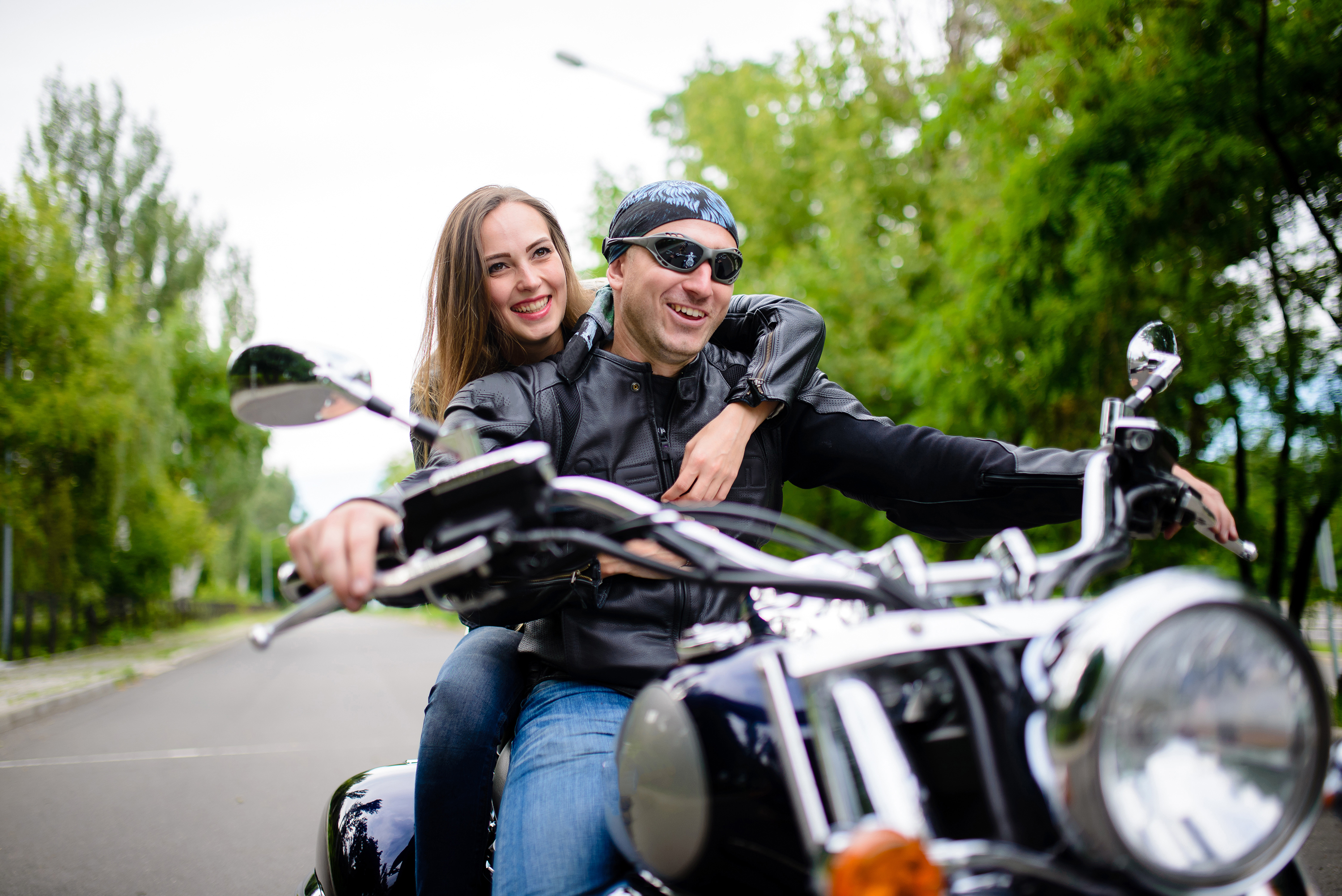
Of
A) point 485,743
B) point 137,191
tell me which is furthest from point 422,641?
Answer: point 485,743

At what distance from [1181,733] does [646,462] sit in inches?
51.5

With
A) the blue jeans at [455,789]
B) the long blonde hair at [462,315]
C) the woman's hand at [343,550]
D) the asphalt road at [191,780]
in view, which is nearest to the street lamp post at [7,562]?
the asphalt road at [191,780]

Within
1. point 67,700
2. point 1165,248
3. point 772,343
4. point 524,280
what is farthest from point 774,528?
point 67,700

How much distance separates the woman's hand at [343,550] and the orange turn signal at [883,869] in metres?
0.62

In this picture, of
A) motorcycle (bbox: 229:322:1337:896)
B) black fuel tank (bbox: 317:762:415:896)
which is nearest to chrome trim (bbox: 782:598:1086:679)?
motorcycle (bbox: 229:322:1337:896)

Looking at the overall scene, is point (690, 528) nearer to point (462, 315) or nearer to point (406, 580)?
point (406, 580)

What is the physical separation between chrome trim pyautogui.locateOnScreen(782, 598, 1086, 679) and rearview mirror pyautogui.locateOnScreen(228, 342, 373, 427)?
2.21 feet

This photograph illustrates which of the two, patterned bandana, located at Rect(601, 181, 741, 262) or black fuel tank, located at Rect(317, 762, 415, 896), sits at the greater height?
patterned bandana, located at Rect(601, 181, 741, 262)

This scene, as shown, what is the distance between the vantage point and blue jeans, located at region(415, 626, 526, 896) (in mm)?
1845

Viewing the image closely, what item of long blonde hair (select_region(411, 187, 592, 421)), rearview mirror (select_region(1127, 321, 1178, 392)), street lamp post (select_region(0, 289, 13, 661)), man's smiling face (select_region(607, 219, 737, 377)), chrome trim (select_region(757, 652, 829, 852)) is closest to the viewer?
chrome trim (select_region(757, 652, 829, 852))

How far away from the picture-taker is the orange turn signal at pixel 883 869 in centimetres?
83

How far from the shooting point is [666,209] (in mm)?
2035

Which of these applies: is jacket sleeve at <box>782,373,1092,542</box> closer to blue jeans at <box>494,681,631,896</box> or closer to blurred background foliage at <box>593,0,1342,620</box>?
blue jeans at <box>494,681,631,896</box>

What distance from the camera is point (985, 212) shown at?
7.50 meters
